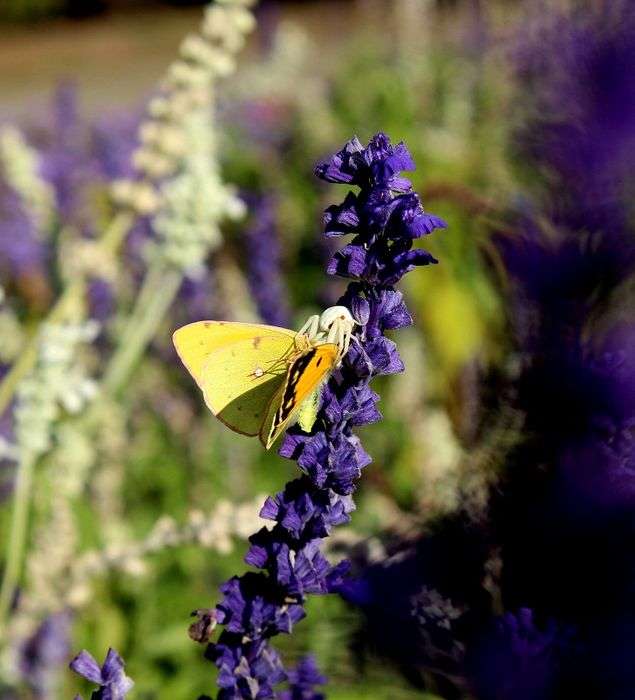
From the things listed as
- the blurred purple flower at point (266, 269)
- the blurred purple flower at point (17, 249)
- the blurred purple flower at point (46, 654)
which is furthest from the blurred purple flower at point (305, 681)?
the blurred purple flower at point (17, 249)

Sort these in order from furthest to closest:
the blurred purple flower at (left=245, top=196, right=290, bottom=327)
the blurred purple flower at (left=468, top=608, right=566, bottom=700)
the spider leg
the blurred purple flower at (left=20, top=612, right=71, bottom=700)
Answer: the blurred purple flower at (left=245, top=196, right=290, bottom=327) → the blurred purple flower at (left=20, top=612, right=71, bottom=700) → the spider leg → the blurred purple flower at (left=468, top=608, right=566, bottom=700)

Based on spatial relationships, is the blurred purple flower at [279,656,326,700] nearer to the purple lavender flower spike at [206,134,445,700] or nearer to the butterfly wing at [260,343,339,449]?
the purple lavender flower spike at [206,134,445,700]

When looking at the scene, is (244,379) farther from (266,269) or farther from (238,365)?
(266,269)

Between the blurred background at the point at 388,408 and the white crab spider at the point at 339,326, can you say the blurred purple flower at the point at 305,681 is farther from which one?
the white crab spider at the point at 339,326

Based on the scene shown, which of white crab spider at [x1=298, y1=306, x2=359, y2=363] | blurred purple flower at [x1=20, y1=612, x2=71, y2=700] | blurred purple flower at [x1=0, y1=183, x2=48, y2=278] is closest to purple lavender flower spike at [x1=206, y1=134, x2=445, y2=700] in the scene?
white crab spider at [x1=298, y1=306, x2=359, y2=363]

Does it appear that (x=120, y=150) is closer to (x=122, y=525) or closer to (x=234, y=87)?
(x=122, y=525)

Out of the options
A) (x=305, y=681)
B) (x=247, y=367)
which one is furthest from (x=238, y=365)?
(x=305, y=681)

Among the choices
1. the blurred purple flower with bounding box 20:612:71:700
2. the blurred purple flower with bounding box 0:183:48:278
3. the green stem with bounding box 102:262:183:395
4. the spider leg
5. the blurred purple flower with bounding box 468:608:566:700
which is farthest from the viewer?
the blurred purple flower with bounding box 0:183:48:278
